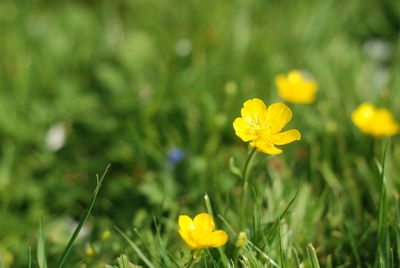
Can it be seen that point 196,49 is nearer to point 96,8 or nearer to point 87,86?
point 87,86

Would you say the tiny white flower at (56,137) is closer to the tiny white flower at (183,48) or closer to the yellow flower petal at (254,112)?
the tiny white flower at (183,48)

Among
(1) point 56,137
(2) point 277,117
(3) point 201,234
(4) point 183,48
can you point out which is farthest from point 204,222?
(4) point 183,48

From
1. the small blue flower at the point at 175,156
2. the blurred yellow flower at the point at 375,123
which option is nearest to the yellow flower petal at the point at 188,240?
the small blue flower at the point at 175,156

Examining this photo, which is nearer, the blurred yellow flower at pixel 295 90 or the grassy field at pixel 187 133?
the grassy field at pixel 187 133

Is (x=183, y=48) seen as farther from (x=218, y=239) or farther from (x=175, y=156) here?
(x=218, y=239)

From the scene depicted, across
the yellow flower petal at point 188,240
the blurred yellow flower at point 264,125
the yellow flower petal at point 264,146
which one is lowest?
the yellow flower petal at point 188,240

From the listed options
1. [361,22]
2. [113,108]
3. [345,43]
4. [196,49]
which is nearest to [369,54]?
[345,43]

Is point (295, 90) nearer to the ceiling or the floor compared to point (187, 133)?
nearer to the ceiling
